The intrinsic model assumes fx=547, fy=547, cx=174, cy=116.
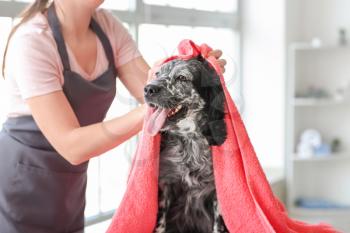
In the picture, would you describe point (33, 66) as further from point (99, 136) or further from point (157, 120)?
point (157, 120)

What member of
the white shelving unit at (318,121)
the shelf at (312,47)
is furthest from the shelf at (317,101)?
the shelf at (312,47)

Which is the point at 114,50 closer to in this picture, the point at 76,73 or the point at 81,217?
the point at 76,73

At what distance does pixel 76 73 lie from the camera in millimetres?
1350

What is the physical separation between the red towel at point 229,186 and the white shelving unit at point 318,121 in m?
2.65

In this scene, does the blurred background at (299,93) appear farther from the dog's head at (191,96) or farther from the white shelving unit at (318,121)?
the dog's head at (191,96)

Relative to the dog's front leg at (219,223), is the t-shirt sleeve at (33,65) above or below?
above

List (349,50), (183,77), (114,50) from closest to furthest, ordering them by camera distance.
Result: 1. (183,77)
2. (114,50)
3. (349,50)

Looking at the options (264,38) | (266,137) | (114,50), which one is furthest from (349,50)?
(114,50)

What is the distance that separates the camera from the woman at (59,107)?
1.26 meters

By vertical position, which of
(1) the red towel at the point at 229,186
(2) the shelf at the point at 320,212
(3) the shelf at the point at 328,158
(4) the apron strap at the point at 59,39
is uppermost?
(4) the apron strap at the point at 59,39

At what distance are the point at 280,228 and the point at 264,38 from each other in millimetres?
2779

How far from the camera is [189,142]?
113cm

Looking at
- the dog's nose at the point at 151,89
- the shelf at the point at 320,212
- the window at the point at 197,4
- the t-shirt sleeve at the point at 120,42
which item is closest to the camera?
the dog's nose at the point at 151,89

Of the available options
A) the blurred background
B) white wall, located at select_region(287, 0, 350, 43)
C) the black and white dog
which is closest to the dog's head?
the black and white dog
